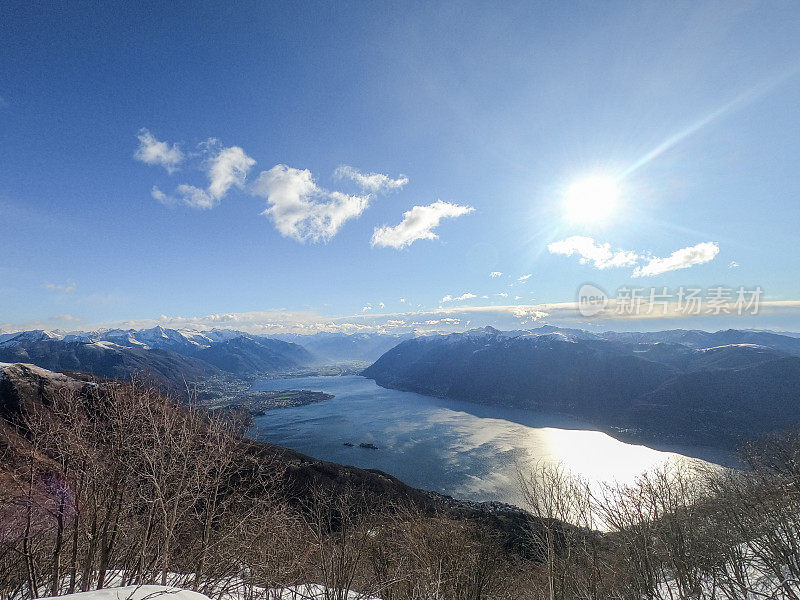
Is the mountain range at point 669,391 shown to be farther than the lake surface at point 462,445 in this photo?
Yes

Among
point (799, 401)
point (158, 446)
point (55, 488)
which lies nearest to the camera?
point (55, 488)

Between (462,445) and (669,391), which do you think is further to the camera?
(669,391)

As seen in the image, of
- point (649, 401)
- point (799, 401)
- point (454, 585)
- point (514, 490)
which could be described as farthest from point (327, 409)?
point (799, 401)

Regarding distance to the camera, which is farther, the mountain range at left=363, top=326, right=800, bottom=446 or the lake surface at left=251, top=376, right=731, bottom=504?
the mountain range at left=363, top=326, right=800, bottom=446

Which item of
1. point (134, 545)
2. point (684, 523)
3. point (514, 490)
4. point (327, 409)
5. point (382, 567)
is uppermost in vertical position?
point (134, 545)

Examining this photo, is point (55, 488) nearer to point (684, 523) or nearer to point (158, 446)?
point (158, 446)

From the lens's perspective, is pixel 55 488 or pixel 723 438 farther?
pixel 723 438

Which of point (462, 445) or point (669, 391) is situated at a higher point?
point (669, 391)

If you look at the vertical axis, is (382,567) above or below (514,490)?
above
